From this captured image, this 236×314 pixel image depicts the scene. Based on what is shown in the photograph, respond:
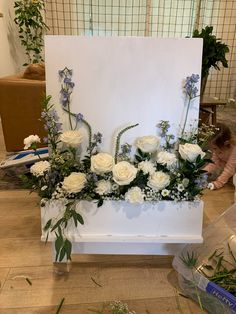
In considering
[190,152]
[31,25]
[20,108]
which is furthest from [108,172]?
[31,25]

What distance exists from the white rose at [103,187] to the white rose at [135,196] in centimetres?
7

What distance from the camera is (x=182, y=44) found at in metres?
1.09

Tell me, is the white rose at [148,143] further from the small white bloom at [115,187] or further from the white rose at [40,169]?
the white rose at [40,169]

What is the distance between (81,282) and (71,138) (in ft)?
1.90

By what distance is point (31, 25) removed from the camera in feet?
13.0

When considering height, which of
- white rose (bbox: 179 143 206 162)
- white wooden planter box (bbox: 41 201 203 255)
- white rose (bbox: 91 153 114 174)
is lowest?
white wooden planter box (bbox: 41 201 203 255)

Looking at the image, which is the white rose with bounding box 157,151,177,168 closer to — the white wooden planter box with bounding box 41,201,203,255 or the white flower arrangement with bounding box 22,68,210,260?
the white flower arrangement with bounding box 22,68,210,260

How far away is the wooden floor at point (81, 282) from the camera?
107 centimetres

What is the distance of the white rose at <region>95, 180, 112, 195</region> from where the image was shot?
1035 mm

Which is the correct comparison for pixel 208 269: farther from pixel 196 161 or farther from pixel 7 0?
pixel 7 0

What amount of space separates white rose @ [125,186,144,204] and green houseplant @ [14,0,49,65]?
3.59 metres

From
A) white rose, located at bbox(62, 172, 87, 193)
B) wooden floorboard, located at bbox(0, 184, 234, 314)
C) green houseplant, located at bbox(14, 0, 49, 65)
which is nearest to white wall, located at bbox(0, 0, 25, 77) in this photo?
green houseplant, located at bbox(14, 0, 49, 65)

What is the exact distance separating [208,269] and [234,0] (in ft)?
15.2

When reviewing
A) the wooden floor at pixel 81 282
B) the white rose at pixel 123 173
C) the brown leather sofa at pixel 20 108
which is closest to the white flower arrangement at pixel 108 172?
the white rose at pixel 123 173
